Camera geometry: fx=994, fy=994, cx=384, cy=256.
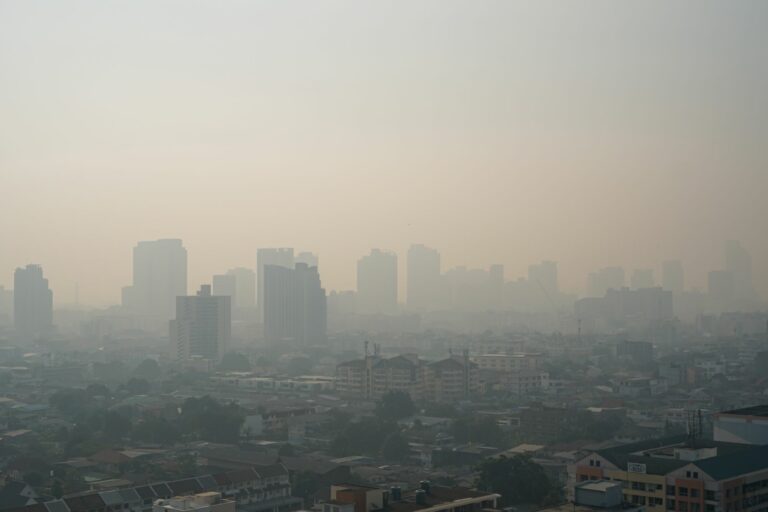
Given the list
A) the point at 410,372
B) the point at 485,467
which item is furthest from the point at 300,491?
the point at 410,372

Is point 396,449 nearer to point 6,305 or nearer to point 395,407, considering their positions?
point 395,407

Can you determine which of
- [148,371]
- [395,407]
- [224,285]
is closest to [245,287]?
[224,285]

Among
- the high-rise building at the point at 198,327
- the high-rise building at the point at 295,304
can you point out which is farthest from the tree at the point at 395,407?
the high-rise building at the point at 295,304

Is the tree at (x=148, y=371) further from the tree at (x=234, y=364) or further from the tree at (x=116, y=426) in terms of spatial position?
the tree at (x=116, y=426)

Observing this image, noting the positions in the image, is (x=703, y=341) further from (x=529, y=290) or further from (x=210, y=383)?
(x=210, y=383)

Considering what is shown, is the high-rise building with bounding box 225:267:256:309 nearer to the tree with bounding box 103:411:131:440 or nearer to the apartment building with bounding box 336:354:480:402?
the apartment building with bounding box 336:354:480:402
